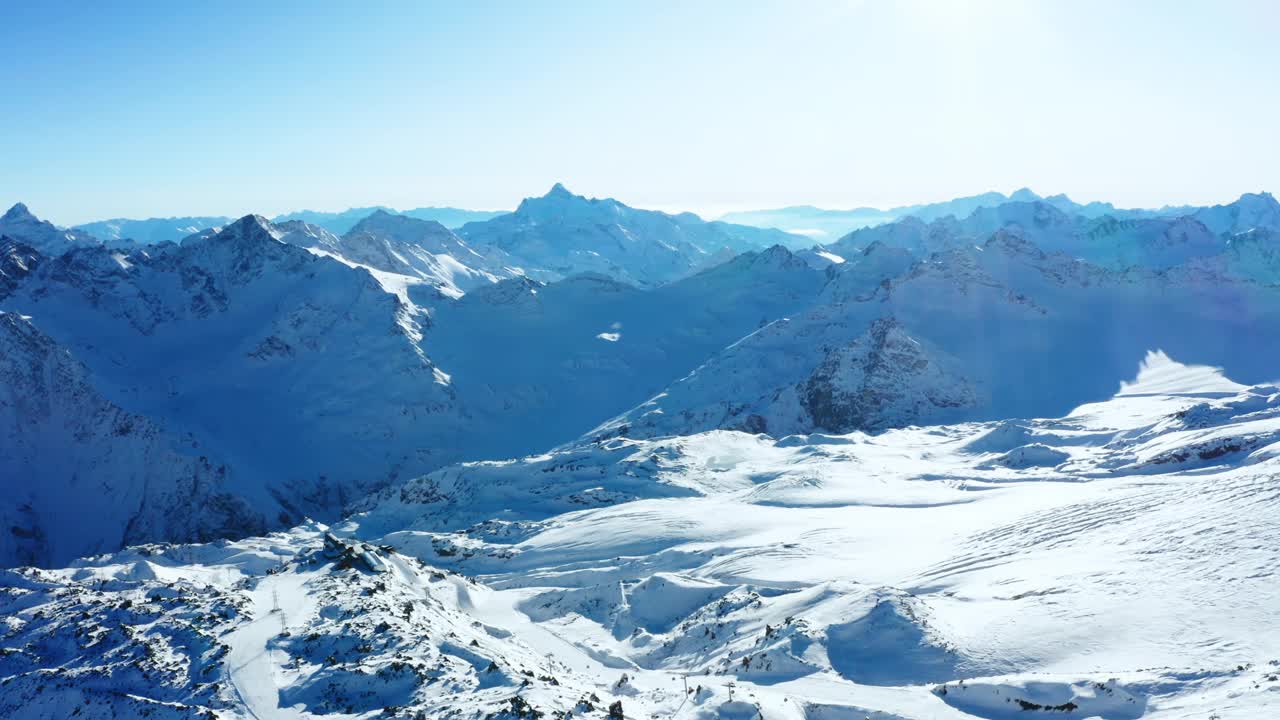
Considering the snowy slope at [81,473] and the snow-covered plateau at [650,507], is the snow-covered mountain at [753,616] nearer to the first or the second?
the snow-covered plateau at [650,507]

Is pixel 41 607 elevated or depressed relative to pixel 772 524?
elevated

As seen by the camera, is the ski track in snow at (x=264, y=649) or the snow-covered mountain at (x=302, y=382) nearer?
the ski track in snow at (x=264, y=649)

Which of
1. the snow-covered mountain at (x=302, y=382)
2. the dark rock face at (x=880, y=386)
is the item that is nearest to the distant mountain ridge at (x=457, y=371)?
the dark rock face at (x=880, y=386)

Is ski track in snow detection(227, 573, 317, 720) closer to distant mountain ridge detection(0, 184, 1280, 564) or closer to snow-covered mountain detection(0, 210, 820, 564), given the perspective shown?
distant mountain ridge detection(0, 184, 1280, 564)

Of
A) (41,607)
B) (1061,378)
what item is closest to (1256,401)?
(1061,378)

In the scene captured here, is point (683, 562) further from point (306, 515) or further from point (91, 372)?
point (91, 372)

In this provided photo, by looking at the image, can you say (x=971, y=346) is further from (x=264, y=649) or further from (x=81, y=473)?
(x=81, y=473)

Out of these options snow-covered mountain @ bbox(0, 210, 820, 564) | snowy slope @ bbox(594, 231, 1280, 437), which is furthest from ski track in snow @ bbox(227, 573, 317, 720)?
snow-covered mountain @ bbox(0, 210, 820, 564)
